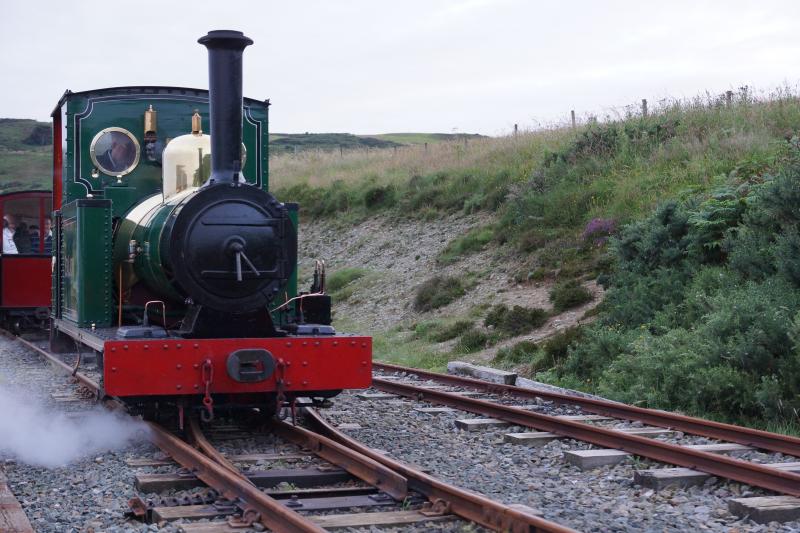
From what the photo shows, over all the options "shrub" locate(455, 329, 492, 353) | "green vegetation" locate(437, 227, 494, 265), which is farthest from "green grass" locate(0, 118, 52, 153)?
"shrub" locate(455, 329, 492, 353)

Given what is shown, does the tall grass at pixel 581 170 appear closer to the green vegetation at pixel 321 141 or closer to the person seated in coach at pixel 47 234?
the person seated in coach at pixel 47 234

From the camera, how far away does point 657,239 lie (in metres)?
12.0

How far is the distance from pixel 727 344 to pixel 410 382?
153 inches

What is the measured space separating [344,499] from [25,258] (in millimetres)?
12889

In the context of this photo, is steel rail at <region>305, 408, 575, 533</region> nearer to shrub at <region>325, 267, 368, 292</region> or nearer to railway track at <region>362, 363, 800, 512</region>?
railway track at <region>362, 363, 800, 512</region>

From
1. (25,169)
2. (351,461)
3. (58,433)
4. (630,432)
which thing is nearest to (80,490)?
(351,461)

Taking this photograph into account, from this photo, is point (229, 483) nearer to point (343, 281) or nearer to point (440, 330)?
point (440, 330)

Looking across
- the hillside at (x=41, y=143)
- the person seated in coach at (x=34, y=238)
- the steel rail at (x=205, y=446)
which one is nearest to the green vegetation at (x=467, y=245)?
the person seated in coach at (x=34, y=238)

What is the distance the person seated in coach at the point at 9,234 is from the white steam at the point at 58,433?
8623 mm

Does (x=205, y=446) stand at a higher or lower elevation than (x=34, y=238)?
lower

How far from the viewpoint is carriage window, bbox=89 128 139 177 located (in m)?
8.57

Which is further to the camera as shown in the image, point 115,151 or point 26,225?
point 26,225

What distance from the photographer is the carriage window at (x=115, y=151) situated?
8.57 metres

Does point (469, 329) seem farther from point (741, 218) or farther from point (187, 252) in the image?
point (187, 252)
